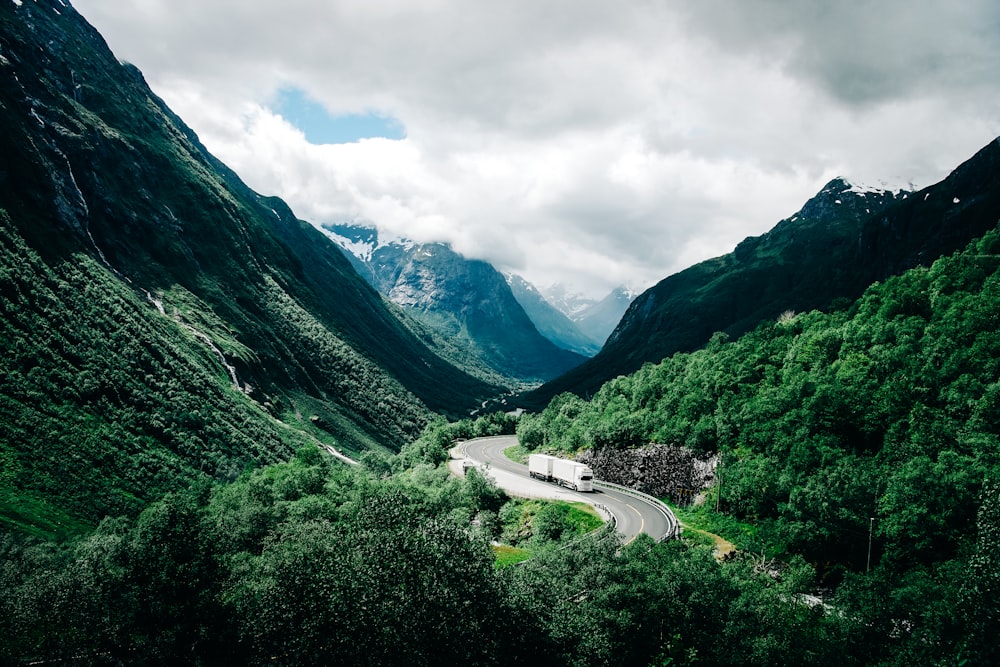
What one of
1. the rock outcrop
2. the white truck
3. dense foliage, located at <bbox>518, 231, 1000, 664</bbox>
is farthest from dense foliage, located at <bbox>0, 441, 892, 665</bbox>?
the white truck

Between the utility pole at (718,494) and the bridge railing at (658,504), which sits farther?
the utility pole at (718,494)

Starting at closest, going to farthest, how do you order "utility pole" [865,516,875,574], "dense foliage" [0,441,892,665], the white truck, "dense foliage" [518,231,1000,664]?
1. "dense foliage" [0,441,892,665]
2. "dense foliage" [518,231,1000,664]
3. "utility pole" [865,516,875,574]
4. the white truck

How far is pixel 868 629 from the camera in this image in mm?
35188

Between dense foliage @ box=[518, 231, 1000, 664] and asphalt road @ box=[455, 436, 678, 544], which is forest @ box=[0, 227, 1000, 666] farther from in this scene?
asphalt road @ box=[455, 436, 678, 544]

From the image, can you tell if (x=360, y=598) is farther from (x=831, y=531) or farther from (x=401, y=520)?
(x=831, y=531)

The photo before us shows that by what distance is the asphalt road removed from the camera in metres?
60.8

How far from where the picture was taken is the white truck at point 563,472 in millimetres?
78125

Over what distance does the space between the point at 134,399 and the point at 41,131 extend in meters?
115

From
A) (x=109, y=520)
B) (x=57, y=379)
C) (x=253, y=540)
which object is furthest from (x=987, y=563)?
(x=57, y=379)

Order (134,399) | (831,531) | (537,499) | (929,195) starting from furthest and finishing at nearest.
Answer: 1. (929,195)
2. (134,399)
3. (537,499)
4. (831,531)

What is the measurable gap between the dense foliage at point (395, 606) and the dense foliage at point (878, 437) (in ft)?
27.4

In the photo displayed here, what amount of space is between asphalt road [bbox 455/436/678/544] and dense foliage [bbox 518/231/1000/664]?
30.7 ft

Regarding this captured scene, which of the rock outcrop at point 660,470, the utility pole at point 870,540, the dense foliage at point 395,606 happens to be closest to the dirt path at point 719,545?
the rock outcrop at point 660,470

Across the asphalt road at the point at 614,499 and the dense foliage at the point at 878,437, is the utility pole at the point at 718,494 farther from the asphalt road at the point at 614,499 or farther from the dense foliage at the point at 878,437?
the asphalt road at the point at 614,499
